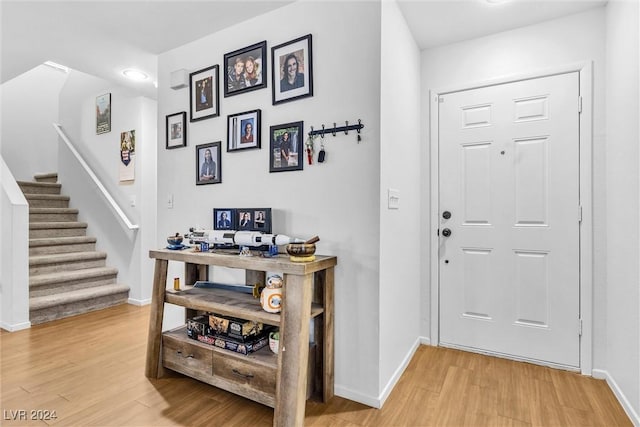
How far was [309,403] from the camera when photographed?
186 cm

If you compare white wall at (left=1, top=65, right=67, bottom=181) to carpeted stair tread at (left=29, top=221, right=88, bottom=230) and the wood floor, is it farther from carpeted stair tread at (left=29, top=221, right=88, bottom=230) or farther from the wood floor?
the wood floor

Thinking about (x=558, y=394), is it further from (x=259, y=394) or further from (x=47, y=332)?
(x=47, y=332)

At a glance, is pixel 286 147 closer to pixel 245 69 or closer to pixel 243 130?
pixel 243 130

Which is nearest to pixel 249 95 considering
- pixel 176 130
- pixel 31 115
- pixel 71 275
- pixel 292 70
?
pixel 292 70

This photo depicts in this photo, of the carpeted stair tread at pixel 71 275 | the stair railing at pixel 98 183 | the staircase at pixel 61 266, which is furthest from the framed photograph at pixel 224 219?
the carpeted stair tread at pixel 71 275

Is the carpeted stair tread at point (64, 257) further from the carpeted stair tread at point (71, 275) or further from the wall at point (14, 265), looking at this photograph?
the wall at point (14, 265)

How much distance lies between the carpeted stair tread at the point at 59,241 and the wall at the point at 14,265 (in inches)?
26.0

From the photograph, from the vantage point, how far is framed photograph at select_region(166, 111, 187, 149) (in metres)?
2.62

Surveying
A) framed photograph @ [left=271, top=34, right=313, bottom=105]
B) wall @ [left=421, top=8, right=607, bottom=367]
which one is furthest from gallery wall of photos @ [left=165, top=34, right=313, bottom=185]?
wall @ [left=421, top=8, right=607, bottom=367]

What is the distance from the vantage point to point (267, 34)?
87.4 inches

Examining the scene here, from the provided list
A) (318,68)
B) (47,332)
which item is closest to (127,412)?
(47,332)

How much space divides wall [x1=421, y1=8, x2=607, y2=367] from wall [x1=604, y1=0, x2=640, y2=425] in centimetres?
5

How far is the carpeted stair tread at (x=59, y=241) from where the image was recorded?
3.69 m

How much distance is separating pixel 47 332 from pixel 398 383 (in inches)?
116
